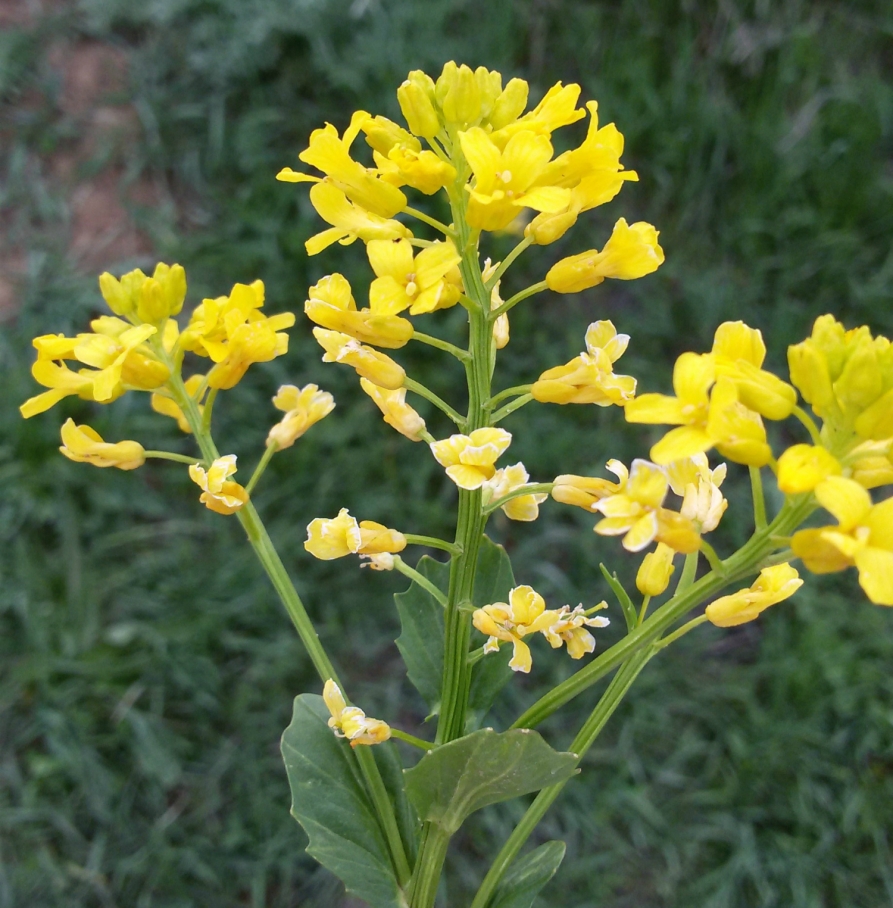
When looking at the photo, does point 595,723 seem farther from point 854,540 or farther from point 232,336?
point 232,336

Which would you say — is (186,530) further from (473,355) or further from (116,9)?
(473,355)

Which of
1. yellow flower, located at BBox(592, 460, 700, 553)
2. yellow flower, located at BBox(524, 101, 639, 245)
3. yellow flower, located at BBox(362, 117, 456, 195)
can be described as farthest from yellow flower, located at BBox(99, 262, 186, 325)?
yellow flower, located at BBox(592, 460, 700, 553)

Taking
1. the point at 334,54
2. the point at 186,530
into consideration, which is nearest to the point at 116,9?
the point at 334,54

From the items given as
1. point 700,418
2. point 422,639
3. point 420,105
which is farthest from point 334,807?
point 420,105

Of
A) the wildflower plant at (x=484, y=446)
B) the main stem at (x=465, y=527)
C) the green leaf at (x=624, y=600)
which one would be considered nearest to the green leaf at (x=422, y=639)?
the wildflower plant at (x=484, y=446)

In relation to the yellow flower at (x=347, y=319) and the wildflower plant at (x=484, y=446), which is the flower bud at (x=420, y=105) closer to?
the wildflower plant at (x=484, y=446)

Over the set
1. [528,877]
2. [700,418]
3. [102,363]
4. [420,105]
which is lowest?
[528,877]
